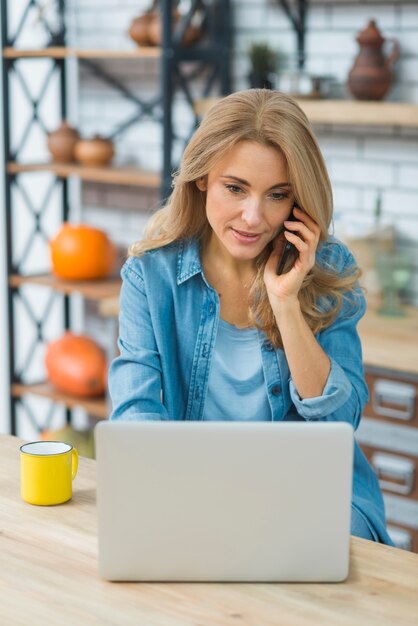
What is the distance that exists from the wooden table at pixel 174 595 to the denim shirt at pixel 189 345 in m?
0.45

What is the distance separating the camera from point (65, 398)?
3834mm

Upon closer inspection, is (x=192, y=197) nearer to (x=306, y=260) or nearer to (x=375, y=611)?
(x=306, y=260)

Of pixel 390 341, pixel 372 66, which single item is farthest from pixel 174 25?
pixel 390 341

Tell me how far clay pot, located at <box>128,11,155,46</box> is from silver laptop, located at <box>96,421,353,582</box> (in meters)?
2.49

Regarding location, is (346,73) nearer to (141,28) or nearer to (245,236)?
(141,28)

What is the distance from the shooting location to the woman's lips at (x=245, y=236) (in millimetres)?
1858

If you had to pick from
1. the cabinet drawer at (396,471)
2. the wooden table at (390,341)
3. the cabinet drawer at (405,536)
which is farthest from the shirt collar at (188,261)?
the cabinet drawer at (405,536)

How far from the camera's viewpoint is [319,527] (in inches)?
52.1

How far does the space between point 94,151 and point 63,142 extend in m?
0.15

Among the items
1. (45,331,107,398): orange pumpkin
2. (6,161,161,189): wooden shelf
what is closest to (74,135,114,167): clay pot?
(6,161,161,189): wooden shelf

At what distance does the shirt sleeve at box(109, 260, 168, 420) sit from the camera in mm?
1837

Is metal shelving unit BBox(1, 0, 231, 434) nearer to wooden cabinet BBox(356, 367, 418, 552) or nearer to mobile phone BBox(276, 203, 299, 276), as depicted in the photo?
wooden cabinet BBox(356, 367, 418, 552)

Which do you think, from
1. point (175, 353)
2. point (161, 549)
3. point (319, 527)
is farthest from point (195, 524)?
point (175, 353)

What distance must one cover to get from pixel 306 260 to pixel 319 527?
0.67m
